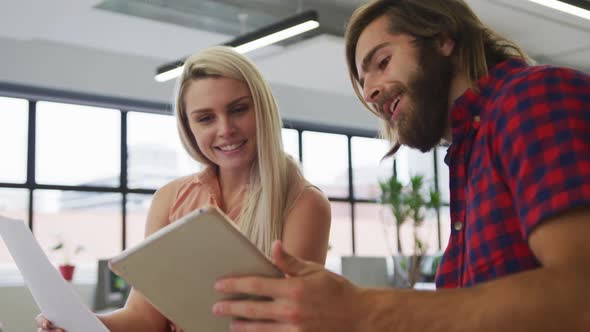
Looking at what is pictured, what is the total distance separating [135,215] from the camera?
303 inches

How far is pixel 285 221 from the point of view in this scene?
1.76 m

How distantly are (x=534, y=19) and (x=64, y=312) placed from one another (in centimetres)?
611

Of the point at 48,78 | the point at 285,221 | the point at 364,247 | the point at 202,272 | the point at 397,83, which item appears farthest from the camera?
the point at 364,247

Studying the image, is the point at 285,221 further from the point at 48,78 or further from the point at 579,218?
the point at 48,78

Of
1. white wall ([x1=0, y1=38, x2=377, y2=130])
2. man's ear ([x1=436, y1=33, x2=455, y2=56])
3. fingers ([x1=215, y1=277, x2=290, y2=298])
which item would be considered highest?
man's ear ([x1=436, y1=33, x2=455, y2=56])

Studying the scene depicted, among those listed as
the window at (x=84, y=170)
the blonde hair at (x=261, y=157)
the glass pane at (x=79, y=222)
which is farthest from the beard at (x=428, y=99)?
the glass pane at (x=79, y=222)

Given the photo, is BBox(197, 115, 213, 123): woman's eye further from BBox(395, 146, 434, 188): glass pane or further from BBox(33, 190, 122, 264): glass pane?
BBox(395, 146, 434, 188): glass pane

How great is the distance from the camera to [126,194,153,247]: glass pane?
7.63 meters

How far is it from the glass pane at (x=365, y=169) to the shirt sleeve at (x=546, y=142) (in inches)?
337

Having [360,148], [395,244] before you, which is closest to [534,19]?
[360,148]

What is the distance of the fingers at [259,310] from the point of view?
0.91 m

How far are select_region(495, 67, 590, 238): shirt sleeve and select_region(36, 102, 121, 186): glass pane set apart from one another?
678cm

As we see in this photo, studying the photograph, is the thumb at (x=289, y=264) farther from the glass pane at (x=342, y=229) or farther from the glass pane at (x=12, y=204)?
the glass pane at (x=342, y=229)

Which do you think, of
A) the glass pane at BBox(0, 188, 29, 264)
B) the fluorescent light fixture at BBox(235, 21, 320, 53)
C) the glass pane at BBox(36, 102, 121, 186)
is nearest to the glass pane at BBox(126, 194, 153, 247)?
the glass pane at BBox(36, 102, 121, 186)
